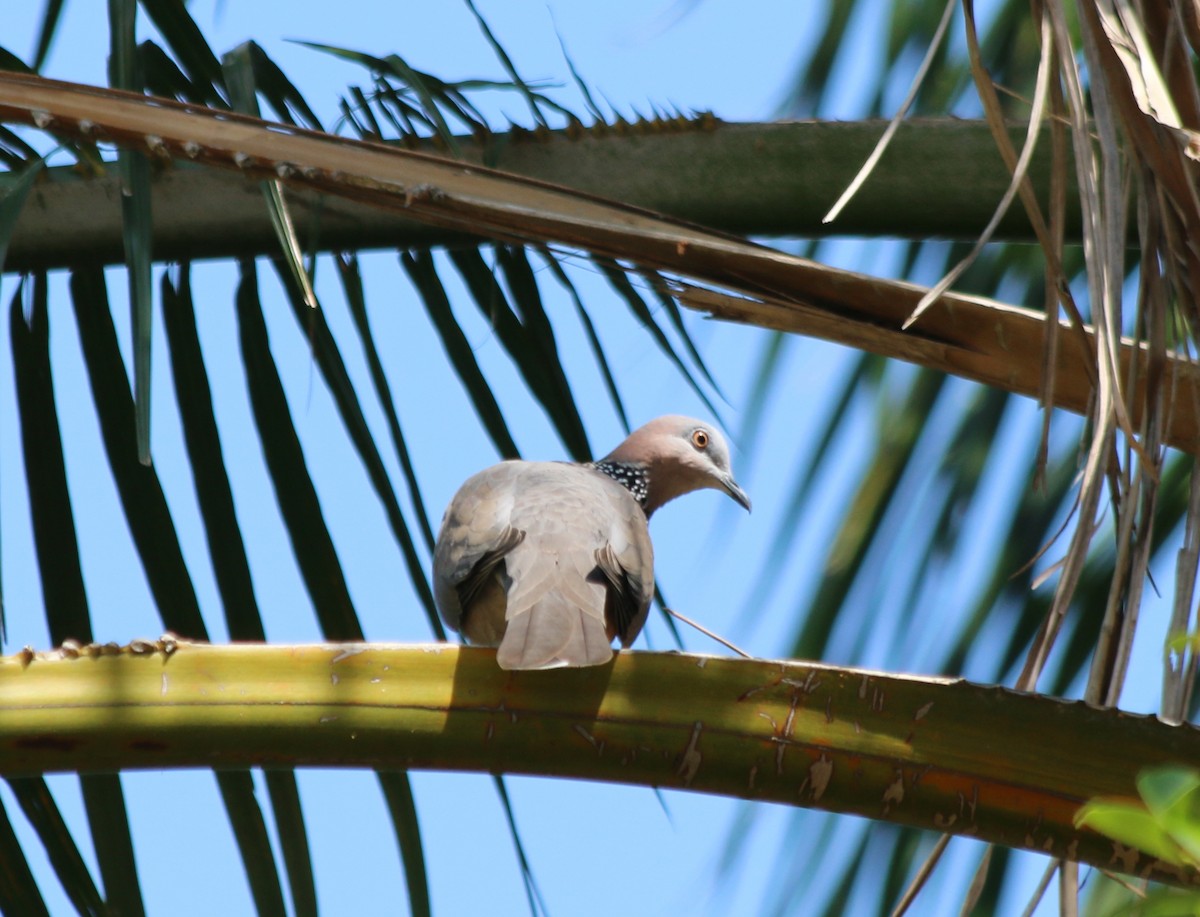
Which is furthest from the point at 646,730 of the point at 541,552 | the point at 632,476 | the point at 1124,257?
the point at 632,476

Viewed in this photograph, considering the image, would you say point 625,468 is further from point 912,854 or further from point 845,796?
point 845,796

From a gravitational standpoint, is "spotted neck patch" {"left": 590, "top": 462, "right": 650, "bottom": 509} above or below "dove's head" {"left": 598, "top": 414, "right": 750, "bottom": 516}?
below

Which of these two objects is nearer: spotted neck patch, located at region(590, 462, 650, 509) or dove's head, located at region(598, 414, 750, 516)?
spotted neck patch, located at region(590, 462, 650, 509)

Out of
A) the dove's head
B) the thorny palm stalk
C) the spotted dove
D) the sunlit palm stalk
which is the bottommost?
the sunlit palm stalk

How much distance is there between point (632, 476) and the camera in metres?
4.50

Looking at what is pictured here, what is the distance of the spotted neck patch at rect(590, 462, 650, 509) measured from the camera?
446 centimetres

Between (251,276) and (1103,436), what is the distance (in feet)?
5.84

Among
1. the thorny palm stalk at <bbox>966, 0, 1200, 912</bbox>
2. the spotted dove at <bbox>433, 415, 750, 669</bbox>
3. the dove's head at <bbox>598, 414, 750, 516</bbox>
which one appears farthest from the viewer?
the dove's head at <bbox>598, 414, 750, 516</bbox>

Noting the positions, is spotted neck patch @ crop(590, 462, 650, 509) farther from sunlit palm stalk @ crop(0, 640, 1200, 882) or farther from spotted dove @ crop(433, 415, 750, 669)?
sunlit palm stalk @ crop(0, 640, 1200, 882)

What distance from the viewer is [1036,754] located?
184 cm

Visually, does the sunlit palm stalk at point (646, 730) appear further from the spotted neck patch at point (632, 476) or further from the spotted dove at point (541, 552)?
the spotted neck patch at point (632, 476)

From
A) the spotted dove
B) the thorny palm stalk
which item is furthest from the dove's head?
the thorny palm stalk

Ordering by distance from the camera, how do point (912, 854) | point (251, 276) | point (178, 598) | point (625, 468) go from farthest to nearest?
point (625, 468), point (912, 854), point (251, 276), point (178, 598)

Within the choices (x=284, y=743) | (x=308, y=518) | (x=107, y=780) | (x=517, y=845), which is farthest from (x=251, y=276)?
(x=284, y=743)
